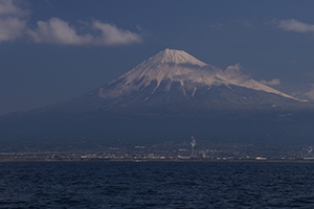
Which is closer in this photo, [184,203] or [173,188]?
[184,203]

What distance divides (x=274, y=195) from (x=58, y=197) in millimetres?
15770

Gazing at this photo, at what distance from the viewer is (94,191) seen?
5984 centimetres

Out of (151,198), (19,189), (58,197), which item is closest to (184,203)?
(151,198)

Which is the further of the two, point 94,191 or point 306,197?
point 94,191

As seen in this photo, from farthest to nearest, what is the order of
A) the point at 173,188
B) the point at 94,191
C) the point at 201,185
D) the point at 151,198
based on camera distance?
the point at 201,185, the point at 173,188, the point at 94,191, the point at 151,198

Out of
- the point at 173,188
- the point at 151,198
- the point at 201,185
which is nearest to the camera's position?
the point at 151,198

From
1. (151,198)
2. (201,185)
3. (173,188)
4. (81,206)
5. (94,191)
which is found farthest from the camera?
(201,185)

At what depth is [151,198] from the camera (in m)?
53.7

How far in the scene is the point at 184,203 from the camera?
164 feet

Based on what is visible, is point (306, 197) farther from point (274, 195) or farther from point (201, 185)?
point (201, 185)

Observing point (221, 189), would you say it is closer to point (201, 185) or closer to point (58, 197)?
point (201, 185)

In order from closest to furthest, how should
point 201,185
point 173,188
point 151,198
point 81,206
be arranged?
point 81,206, point 151,198, point 173,188, point 201,185

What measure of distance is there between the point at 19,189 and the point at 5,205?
44.5 ft

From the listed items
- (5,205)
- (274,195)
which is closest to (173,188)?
(274,195)
